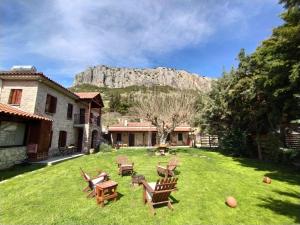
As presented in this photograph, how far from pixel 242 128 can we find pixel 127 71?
412ft

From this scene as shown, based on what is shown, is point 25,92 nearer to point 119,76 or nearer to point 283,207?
point 283,207

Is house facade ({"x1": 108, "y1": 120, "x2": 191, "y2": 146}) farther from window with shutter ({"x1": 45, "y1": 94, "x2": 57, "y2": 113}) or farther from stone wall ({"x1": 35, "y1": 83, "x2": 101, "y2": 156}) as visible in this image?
window with shutter ({"x1": 45, "y1": 94, "x2": 57, "y2": 113})

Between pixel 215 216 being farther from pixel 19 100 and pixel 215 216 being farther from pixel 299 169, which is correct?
pixel 19 100

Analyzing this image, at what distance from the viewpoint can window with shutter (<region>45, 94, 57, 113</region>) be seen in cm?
1845

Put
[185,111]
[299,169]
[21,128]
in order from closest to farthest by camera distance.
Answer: [299,169], [21,128], [185,111]

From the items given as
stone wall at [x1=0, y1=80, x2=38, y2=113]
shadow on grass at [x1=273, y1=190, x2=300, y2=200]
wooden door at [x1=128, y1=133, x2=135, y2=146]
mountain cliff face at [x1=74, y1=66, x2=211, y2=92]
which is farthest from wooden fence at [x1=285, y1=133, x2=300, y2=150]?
mountain cliff face at [x1=74, y1=66, x2=211, y2=92]

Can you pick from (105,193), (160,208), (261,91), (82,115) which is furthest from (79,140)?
(160,208)

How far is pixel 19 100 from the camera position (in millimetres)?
16797

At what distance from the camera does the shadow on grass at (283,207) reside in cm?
651

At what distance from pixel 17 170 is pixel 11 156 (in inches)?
51.9

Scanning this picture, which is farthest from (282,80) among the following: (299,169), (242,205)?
(242,205)

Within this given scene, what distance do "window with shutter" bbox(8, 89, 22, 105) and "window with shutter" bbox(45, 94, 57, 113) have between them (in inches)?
84.4

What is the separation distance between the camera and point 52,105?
63.5 ft

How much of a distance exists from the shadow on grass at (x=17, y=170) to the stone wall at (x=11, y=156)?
35cm
